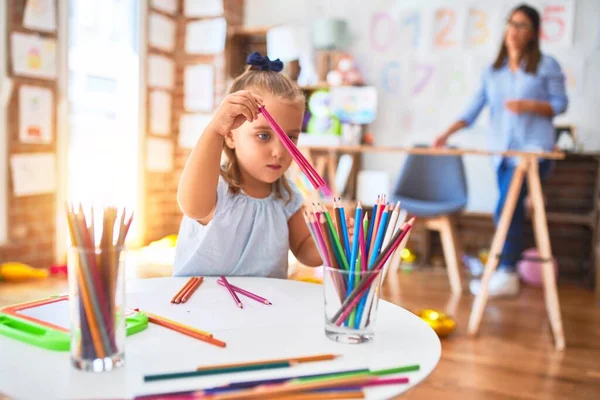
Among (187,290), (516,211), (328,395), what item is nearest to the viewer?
(328,395)

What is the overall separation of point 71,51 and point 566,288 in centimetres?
316

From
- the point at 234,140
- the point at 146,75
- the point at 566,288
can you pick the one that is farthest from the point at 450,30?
the point at 234,140

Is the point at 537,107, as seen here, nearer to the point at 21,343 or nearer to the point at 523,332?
the point at 523,332

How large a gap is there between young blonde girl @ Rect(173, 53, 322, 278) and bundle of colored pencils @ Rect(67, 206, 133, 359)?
1.47 ft

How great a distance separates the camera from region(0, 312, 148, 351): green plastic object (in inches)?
22.8

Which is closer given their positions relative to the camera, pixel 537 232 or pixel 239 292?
pixel 239 292

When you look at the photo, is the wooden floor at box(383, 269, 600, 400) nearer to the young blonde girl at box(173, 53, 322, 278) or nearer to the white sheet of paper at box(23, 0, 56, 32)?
the young blonde girl at box(173, 53, 322, 278)

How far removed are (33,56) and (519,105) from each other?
2409mm

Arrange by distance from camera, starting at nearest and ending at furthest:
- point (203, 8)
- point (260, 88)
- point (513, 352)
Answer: point (260, 88), point (513, 352), point (203, 8)

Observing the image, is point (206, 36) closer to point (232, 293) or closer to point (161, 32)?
point (161, 32)

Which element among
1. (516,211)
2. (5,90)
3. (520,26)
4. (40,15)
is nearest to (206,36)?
(40,15)

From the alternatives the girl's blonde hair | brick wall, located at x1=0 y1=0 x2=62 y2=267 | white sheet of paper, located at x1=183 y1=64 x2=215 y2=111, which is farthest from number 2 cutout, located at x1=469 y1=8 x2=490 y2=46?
the girl's blonde hair

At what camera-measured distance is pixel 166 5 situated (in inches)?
156

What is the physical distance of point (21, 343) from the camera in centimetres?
60
